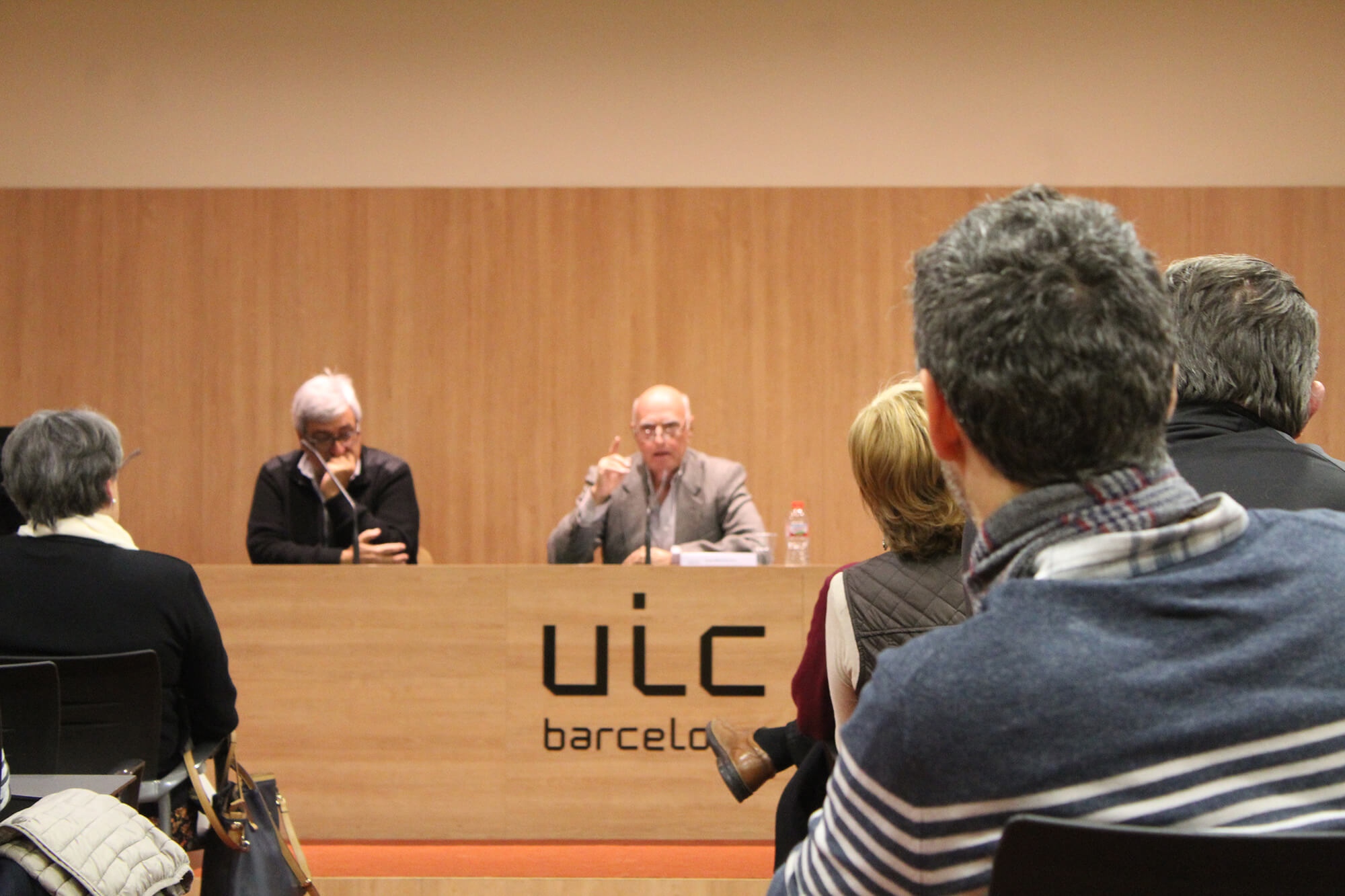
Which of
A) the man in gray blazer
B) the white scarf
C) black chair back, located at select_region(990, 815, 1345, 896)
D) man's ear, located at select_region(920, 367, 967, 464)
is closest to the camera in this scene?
black chair back, located at select_region(990, 815, 1345, 896)

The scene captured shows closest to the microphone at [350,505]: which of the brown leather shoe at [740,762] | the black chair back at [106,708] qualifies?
the black chair back at [106,708]

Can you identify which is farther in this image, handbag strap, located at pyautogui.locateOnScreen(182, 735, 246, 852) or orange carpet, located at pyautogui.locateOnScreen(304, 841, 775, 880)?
orange carpet, located at pyautogui.locateOnScreen(304, 841, 775, 880)

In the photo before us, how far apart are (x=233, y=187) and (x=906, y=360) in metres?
3.11

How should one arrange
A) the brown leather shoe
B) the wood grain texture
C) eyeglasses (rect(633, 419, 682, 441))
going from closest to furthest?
the brown leather shoe → the wood grain texture → eyeglasses (rect(633, 419, 682, 441))

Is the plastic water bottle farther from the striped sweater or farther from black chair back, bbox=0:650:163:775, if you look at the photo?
the striped sweater

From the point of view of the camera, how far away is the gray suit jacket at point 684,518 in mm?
4016

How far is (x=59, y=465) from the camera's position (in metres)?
2.42

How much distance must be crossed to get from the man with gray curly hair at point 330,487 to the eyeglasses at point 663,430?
2.87 ft

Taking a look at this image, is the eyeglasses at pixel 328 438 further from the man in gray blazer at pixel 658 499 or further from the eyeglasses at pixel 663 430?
the eyeglasses at pixel 663 430

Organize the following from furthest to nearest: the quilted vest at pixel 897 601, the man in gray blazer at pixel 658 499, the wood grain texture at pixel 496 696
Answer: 1. the man in gray blazer at pixel 658 499
2. the wood grain texture at pixel 496 696
3. the quilted vest at pixel 897 601

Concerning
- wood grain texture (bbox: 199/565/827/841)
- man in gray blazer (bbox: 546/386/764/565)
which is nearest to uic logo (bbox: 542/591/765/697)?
wood grain texture (bbox: 199/565/827/841)

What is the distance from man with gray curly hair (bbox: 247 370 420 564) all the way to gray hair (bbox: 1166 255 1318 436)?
299 cm

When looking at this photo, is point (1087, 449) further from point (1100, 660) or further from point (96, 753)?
point (96, 753)

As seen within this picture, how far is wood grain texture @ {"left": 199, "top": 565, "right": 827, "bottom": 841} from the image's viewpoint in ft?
10.6
